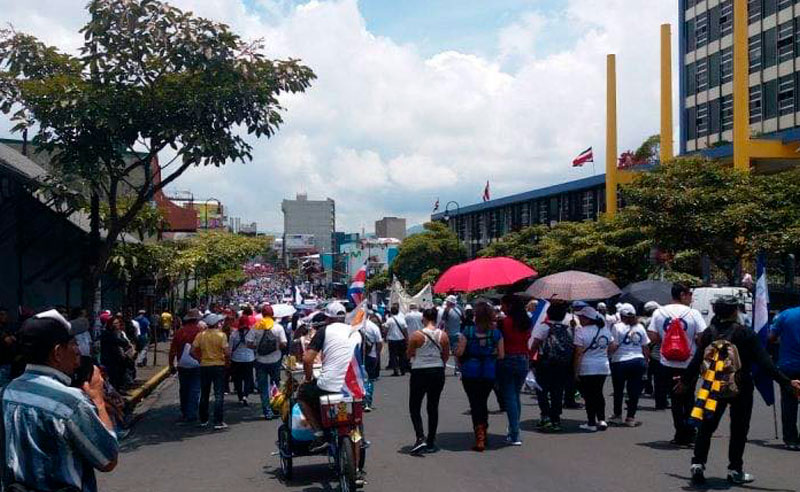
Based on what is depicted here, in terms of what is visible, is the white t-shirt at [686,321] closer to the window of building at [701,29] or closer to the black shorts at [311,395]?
the black shorts at [311,395]

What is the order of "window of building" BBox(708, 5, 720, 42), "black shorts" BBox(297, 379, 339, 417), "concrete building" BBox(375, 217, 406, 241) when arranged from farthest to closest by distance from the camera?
1. "concrete building" BBox(375, 217, 406, 241)
2. "window of building" BBox(708, 5, 720, 42)
3. "black shorts" BBox(297, 379, 339, 417)

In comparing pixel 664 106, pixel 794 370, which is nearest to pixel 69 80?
pixel 794 370

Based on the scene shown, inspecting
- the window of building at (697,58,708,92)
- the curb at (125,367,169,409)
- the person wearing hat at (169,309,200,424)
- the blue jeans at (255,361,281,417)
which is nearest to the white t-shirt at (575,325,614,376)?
the blue jeans at (255,361,281,417)

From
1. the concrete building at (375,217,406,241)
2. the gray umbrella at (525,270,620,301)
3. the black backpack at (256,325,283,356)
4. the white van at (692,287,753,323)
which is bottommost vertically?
the black backpack at (256,325,283,356)

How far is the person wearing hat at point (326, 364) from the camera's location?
27.3 feet

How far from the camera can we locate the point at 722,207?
29.9 m

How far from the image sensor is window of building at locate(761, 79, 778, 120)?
161ft

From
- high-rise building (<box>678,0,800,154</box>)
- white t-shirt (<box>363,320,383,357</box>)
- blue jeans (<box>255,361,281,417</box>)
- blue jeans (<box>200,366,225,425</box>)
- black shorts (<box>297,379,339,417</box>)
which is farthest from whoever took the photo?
high-rise building (<box>678,0,800,154</box>)

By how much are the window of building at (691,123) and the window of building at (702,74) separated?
5.10 feet

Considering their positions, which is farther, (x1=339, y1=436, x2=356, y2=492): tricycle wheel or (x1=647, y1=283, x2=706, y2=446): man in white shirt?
(x1=647, y1=283, x2=706, y2=446): man in white shirt

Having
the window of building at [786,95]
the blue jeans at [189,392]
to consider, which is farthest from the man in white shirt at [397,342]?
the window of building at [786,95]

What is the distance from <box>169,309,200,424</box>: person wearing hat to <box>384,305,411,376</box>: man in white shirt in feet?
24.1

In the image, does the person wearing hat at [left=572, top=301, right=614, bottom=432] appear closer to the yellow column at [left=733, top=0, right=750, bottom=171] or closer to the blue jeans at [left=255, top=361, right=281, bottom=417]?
the blue jeans at [left=255, top=361, right=281, bottom=417]

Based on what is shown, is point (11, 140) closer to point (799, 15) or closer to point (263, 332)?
point (263, 332)
